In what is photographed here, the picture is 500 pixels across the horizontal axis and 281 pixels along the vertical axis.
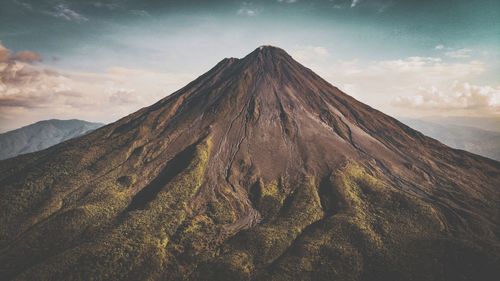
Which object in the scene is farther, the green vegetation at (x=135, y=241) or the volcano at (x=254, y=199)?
the volcano at (x=254, y=199)

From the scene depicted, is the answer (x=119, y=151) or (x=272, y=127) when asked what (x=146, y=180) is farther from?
(x=272, y=127)

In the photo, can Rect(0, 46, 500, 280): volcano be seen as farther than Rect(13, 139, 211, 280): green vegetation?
Yes

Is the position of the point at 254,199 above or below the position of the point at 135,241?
above

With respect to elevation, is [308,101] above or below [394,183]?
above

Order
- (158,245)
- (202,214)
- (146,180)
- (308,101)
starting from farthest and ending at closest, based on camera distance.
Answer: (308,101) → (146,180) → (202,214) → (158,245)

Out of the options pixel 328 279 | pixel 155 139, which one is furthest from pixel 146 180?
pixel 328 279

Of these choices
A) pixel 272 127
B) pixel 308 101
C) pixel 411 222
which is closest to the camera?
pixel 411 222

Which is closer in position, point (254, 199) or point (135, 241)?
point (135, 241)

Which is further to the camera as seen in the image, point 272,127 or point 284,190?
point 272,127
